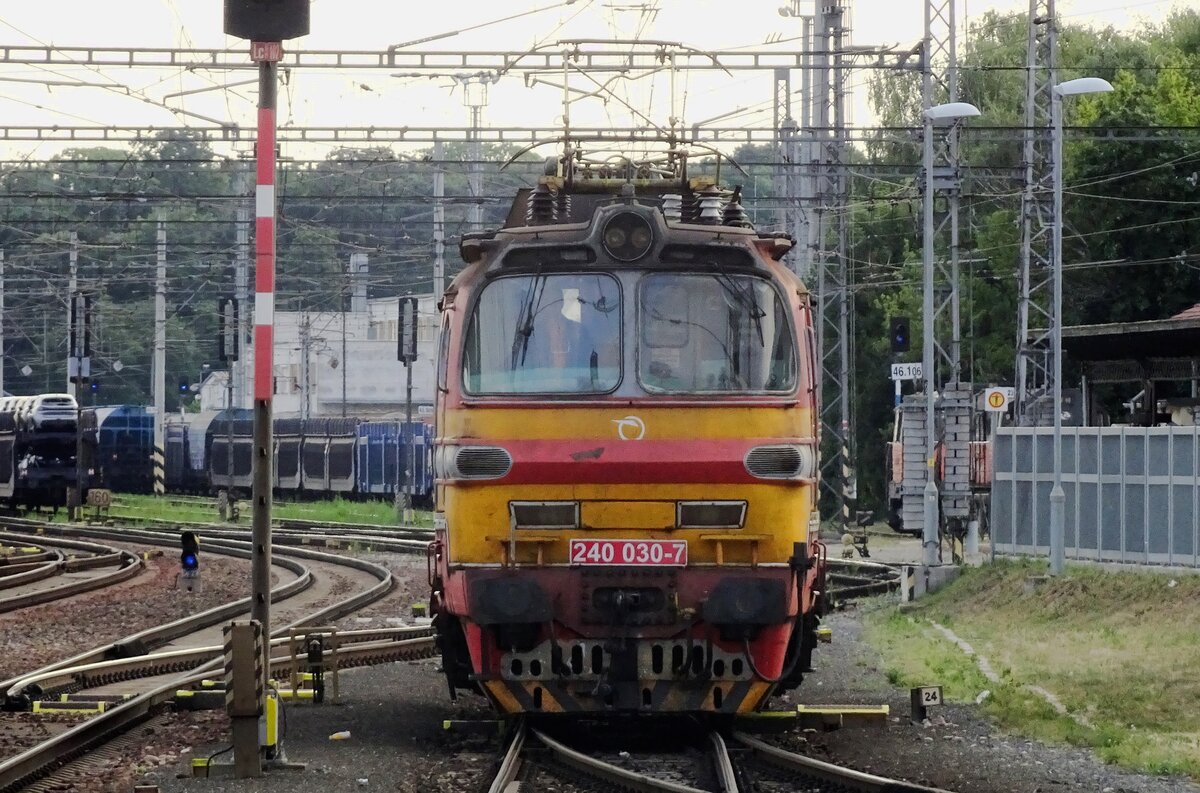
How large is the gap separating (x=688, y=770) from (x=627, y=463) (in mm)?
1817

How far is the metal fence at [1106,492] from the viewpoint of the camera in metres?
21.2

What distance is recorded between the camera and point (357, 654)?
55.4ft

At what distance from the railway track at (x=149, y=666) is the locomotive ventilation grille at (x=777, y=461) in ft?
14.7

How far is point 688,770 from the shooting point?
35.5 feet

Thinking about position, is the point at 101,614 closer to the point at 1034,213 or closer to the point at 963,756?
the point at 963,756

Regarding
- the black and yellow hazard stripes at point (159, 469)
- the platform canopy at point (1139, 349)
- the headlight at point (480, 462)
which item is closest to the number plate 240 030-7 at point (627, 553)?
the headlight at point (480, 462)

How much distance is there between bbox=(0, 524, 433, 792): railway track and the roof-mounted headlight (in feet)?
14.7

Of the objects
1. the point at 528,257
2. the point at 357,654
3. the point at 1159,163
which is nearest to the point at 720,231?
the point at 528,257

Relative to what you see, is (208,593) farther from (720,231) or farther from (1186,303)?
(1186,303)

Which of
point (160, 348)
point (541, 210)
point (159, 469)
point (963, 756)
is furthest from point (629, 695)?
point (159, 469)

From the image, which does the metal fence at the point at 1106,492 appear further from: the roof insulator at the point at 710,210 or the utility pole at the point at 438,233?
the utility pole at the point at 438,233

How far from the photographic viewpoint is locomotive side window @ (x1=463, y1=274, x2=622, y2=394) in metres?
11.2

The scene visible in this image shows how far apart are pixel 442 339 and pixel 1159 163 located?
33.1 m

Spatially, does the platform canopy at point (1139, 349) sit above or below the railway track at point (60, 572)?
above
